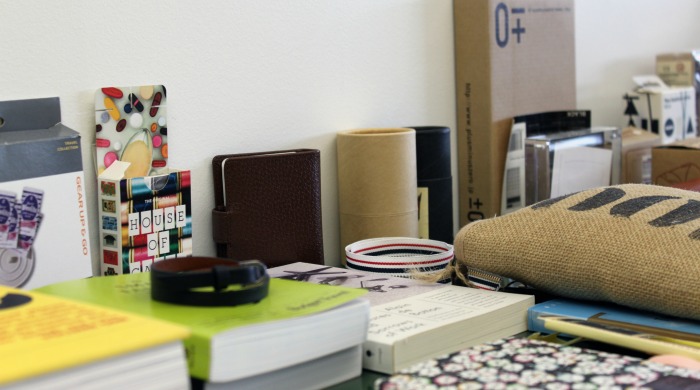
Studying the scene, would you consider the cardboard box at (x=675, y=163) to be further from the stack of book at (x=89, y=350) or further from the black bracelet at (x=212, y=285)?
the stack of book at (x=89, y=350)

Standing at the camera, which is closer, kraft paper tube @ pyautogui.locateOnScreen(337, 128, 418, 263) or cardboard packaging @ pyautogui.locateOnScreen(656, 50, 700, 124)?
kraft paper tube @ pyautogui.locateOnScreen(337, 128, 418, 263)

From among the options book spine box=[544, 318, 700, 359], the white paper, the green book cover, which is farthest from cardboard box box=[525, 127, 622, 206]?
the green book cover

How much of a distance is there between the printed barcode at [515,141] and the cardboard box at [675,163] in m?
0.24

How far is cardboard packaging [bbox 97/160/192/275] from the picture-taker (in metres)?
0.85

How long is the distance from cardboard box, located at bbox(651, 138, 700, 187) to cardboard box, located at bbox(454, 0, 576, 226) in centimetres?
20

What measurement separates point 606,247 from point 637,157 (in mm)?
709

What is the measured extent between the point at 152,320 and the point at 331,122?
586 millimetres

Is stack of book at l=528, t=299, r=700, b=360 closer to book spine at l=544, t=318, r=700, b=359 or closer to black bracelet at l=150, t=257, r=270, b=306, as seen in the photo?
book spine at l=544, t=318, r=700, b=359

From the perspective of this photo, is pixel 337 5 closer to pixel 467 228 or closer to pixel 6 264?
pixel 467 228

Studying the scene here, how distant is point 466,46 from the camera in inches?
49.1

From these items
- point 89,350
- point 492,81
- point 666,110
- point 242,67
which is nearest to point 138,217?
point 242,67

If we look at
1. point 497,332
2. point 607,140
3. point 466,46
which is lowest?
point 497,332

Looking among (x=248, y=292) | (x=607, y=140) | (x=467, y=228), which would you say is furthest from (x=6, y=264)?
(x=607, y=140)

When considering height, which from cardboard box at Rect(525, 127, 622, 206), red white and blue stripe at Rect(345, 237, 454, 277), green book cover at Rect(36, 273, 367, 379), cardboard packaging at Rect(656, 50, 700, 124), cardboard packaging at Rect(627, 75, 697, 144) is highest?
cardboard packaging at Rect(656, 50, 700, 124)
